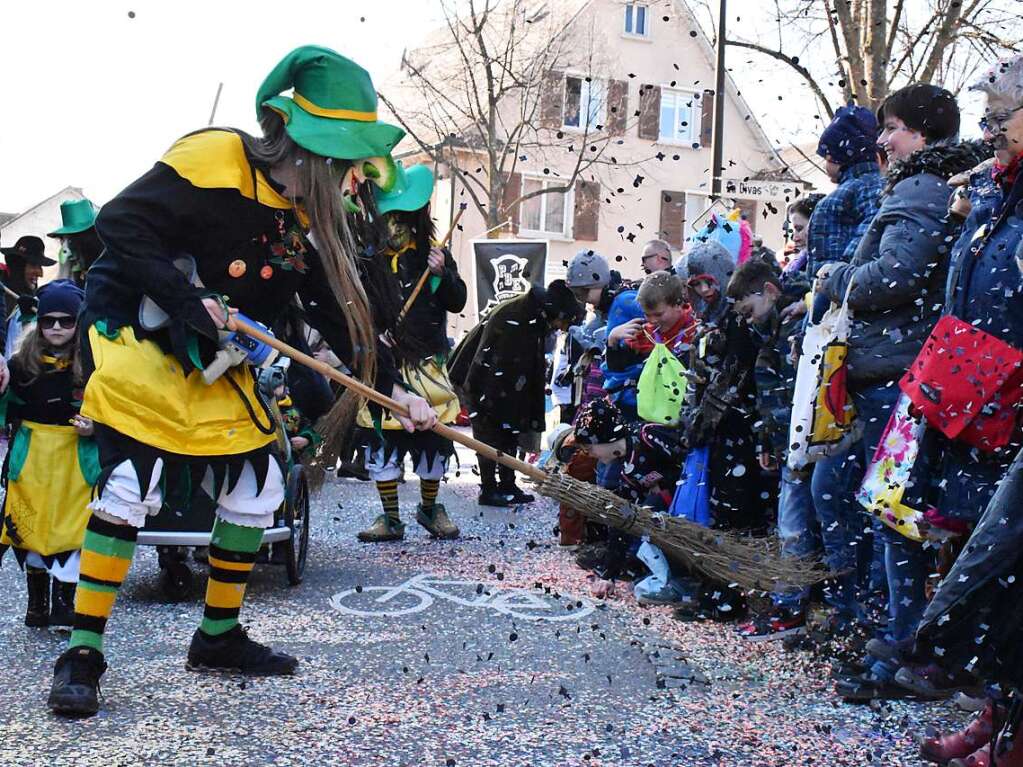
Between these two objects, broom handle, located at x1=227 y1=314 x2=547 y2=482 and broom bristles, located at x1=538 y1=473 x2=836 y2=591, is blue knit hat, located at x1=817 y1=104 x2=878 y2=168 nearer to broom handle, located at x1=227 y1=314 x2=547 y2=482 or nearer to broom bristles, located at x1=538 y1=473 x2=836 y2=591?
broom bristles, located at x1=538 y1=473 x2=836 y2=591

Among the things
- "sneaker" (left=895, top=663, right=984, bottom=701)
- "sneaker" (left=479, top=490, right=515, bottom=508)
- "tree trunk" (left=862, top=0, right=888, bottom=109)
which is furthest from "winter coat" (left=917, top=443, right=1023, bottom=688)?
"tree trunk" (left=862, top=0, right=888, bottom=109)

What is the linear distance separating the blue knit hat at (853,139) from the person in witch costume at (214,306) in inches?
80.8

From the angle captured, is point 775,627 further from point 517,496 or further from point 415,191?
point 517,496

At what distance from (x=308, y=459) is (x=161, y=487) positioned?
2.84 metres

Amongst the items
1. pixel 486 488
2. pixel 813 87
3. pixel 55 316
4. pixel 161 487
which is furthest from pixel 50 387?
pixel 813 87

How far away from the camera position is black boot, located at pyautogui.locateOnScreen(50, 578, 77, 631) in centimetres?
518

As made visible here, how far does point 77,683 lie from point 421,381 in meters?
3.98

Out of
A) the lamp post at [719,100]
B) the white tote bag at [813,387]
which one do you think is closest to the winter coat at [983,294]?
the white tote bag at [813,387]

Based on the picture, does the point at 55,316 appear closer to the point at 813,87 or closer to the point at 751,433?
the point at 751,433

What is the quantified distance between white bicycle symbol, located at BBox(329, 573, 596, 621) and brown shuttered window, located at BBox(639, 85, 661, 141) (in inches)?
1052

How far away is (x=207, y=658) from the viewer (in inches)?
175

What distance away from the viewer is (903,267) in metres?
4.30

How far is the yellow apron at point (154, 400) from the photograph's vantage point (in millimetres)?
4051

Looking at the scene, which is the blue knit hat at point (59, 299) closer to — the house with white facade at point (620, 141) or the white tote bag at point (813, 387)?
the white tote bag at point (813, 387)
